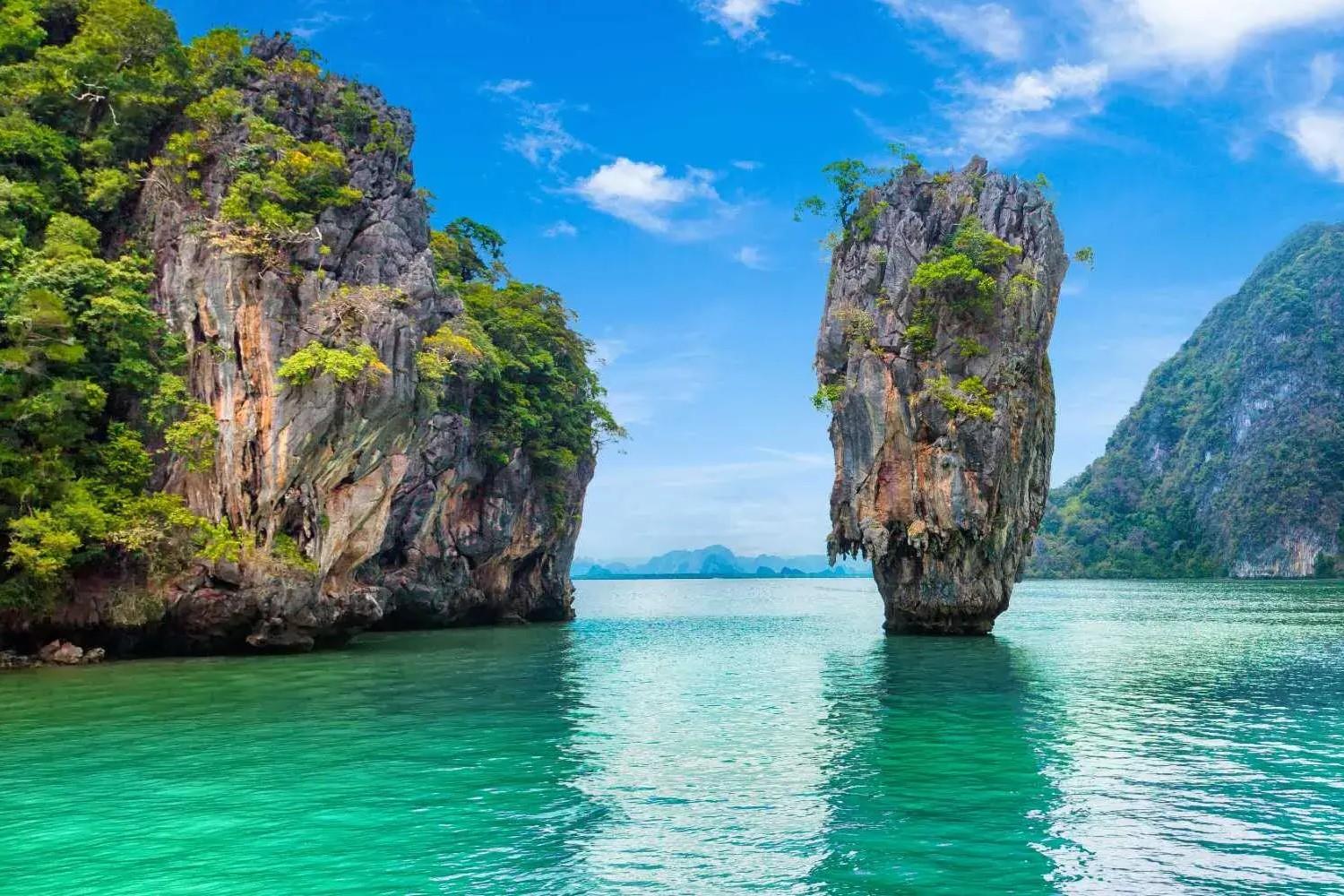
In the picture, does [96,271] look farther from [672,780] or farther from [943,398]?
[943,398]

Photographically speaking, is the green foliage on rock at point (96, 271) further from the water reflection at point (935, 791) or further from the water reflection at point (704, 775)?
the water reflection at point (935, 791)

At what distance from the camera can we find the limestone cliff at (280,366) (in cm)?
2795

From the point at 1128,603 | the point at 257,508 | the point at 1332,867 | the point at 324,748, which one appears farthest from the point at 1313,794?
the point at 1128,603

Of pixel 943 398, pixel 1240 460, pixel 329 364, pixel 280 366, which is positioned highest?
pixel 1240 460

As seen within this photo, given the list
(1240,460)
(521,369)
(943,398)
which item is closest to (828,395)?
(943,398)

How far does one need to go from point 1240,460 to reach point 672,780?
468 ft

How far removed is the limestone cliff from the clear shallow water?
2910 mm

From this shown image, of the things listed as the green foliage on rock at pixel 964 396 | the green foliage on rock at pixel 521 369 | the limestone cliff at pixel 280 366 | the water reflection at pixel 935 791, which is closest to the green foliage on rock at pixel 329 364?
the limestone cliff at pixel 280 366

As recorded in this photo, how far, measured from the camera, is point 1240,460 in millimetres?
128750

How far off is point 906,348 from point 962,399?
3.03 m

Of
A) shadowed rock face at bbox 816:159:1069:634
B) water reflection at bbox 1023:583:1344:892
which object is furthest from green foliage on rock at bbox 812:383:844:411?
water reflection at bbox 1023:583:1344:892

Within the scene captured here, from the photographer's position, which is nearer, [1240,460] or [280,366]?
[280,366]

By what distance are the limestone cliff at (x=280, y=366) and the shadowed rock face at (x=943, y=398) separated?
1649 cm

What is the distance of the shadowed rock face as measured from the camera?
111 feet
